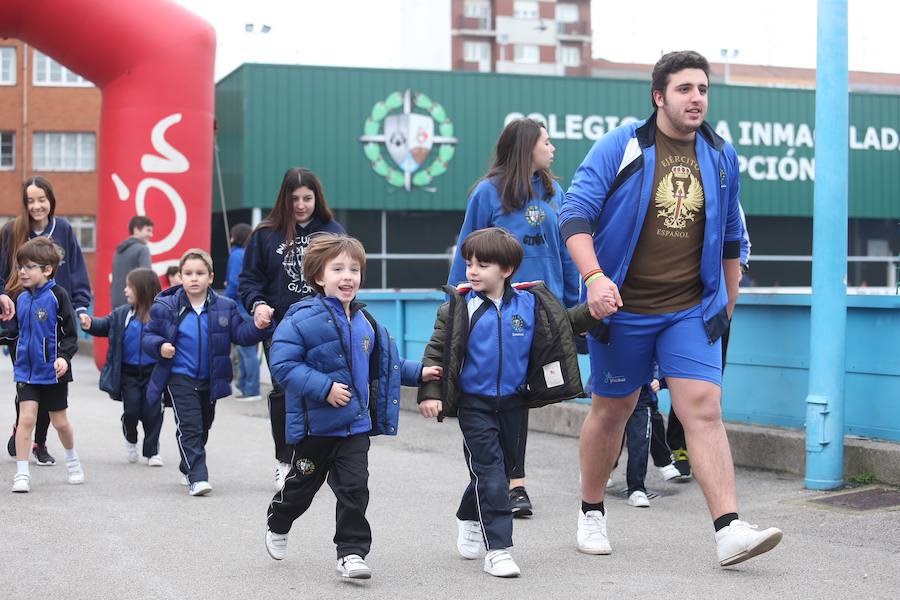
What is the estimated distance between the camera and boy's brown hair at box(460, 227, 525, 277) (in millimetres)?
5203

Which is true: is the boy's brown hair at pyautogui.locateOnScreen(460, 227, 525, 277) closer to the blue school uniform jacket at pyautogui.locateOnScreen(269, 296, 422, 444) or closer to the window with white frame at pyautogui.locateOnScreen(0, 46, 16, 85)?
the blue school uniform jacket at pyautogui.locateOnScreen(269, 296, 422, 444)

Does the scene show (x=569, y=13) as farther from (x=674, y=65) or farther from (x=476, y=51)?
(x=674, y=65)

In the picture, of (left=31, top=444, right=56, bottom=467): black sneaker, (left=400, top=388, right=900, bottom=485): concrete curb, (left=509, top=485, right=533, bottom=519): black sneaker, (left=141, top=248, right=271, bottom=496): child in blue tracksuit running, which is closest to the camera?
(left=509, top=485, right=533, bottom=519): black sneaker

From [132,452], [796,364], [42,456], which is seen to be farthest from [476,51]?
[796,364]

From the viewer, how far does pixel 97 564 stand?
530cm

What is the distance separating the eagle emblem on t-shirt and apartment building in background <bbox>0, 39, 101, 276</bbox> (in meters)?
47.5

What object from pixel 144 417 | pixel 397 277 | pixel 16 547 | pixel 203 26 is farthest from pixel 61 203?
pixel 16 547

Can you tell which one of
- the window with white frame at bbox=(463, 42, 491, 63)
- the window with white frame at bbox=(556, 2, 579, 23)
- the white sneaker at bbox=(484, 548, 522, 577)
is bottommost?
the white sneaker at bbox=(484, 548, 522, 577)

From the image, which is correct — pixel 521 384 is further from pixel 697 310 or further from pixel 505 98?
pixel 505 98

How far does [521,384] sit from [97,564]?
1850mm

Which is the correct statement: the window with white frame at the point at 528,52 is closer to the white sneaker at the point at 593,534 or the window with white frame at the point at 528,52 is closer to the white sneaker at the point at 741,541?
the white sneaker at the point at 593,534

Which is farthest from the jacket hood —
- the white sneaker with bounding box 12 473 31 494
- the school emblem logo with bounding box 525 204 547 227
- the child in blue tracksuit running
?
the school emblem logo with bounding box 525 204 547 227

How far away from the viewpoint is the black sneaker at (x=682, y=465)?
7.49m

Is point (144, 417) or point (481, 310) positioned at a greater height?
point (481, 310)
